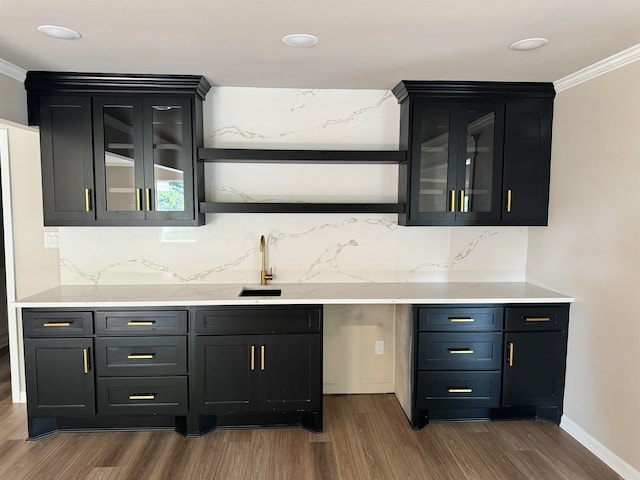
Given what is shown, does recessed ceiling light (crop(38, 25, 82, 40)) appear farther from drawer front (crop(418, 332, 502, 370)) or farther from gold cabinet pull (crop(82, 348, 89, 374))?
drawer front (crop(418, 332, 502, 370))

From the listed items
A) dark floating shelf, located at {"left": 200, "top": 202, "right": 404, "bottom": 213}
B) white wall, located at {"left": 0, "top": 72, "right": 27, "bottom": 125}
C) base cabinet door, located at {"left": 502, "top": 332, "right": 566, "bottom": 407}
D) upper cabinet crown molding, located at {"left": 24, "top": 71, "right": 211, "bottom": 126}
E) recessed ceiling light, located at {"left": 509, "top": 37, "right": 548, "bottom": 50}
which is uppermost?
recessed ceiling light, located at {"left": 509, "top": 37, "right": 548, "bottom": 50}

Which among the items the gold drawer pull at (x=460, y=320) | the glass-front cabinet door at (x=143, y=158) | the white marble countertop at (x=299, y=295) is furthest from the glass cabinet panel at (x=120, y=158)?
the gold drawer pull at (x=460, y=320)

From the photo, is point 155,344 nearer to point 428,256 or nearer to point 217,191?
point 217,191

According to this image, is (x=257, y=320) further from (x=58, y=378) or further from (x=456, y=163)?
(x=456, y=163)

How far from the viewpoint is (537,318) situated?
9.18 feet

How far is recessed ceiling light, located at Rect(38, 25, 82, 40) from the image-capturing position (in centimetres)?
201

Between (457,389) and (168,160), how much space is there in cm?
247

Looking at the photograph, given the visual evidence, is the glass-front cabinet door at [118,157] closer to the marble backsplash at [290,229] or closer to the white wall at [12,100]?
the marble backsplash at [290,229]

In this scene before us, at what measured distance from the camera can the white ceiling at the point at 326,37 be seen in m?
1.79

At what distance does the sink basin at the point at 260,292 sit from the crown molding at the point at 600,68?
2378 millimetres

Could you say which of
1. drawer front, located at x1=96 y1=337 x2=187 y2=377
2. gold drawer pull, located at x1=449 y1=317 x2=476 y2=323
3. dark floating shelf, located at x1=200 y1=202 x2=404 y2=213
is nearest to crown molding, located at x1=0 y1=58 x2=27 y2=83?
dark floating shelf, located at x1=200 y1=202 x2=404 y2=213

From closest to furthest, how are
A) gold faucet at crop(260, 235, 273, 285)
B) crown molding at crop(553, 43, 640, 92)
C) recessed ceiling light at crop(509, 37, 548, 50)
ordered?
recessed ceiling light at crop(509, 37, 548, 50) → crown molding at crop(553, 43, 640, 92) → gold faucet at crop(260, 235, 273, 285)

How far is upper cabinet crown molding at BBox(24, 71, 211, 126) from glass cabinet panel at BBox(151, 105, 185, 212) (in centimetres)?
14

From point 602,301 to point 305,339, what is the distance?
1826mm
